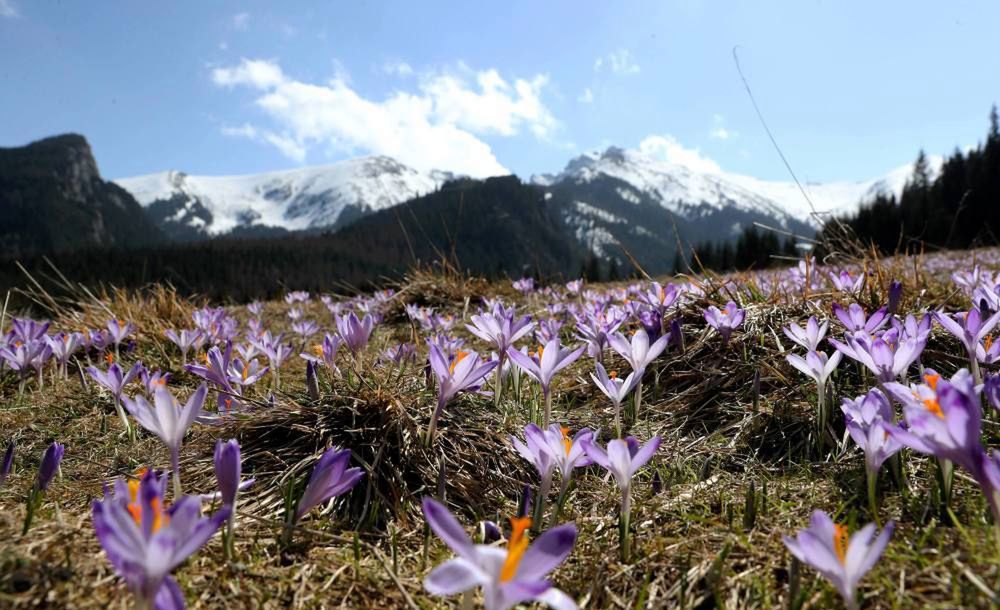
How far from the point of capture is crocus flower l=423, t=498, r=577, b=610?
79cm

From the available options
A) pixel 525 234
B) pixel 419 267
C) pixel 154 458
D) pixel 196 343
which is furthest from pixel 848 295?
pixel 525 234

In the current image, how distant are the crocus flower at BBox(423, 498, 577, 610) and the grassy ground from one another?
1.29 feet

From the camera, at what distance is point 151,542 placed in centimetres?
85

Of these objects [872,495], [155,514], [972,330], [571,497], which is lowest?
[571,497]

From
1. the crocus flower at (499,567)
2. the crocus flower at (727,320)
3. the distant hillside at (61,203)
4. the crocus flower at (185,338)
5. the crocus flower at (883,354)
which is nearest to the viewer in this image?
the crocus flower at (499,567)

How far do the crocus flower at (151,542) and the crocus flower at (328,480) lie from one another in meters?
0.39

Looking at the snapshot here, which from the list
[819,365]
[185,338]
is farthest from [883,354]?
[185,338]

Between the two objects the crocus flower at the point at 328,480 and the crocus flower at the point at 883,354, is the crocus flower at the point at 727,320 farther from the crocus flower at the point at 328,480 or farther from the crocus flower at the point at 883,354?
the crocus flower at the point at 328,480

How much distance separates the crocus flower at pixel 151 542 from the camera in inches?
33.1

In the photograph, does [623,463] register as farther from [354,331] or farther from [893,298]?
[893,298]

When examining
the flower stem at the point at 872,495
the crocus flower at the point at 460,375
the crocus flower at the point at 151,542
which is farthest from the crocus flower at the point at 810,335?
the crocus flower at the point at 151,542

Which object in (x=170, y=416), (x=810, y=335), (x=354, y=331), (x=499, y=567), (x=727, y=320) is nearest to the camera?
(x=499, y=567)

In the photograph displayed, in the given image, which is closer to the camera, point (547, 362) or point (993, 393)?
point (993, 393)

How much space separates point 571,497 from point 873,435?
85 cm
